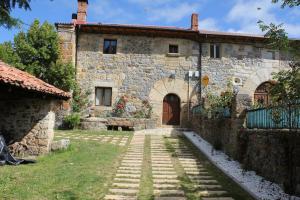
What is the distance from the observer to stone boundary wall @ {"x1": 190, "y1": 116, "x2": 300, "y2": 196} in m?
5.74

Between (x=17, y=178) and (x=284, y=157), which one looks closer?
(x=284, y=157)

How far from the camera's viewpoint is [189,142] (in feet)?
41.2

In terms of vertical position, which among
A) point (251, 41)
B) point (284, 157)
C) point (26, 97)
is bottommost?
point (284, 157)

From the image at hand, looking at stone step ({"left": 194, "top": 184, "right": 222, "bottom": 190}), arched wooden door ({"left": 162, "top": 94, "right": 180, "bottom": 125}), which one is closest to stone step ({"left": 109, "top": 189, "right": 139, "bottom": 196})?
stone step ({"left": 194, "top": 184, "right": 222, "bottom": 190})

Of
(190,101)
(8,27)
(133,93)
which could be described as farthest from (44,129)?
(190,101)

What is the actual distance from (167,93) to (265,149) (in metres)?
11.4

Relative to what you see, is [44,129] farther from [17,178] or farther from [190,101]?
[190,101]

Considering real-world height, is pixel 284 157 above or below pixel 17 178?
above

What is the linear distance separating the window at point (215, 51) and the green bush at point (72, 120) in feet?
26.5

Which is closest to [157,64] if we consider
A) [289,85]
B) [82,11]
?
[82,11]

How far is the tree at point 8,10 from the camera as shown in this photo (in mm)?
4191

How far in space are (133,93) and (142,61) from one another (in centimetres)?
179

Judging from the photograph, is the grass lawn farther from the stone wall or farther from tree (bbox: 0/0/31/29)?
tree (bbox: 0/0/31/29)

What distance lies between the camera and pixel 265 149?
22.6 ft
